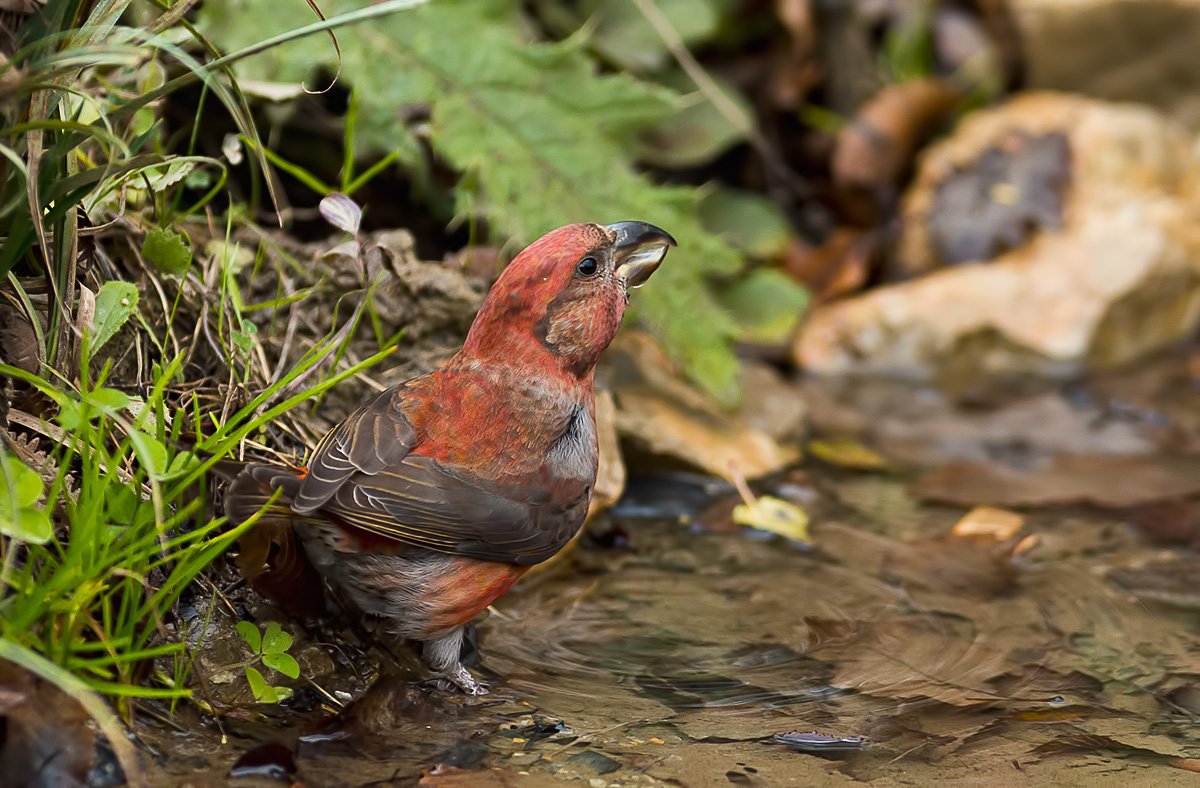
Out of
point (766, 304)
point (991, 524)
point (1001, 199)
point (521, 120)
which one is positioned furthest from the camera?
point (1001, 199)

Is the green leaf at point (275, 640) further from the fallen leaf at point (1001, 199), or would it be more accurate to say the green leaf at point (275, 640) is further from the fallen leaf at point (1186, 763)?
the fallen leaf at point (1001, 199)

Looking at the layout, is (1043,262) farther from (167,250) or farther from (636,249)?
(167,250)

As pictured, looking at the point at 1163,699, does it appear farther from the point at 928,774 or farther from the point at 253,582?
the point at 253,582

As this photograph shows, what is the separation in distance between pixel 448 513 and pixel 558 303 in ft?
1.92

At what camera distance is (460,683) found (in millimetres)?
2643

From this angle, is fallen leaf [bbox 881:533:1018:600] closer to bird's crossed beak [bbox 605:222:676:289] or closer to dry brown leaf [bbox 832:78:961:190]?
bird's crossed beak [bbox 605:222:676:289]

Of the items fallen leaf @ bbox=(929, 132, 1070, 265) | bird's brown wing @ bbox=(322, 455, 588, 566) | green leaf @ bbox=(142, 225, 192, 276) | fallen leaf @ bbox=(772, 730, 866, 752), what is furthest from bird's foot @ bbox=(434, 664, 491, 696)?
fallen leaf @ bbox=(929, 132, 1070, 265)

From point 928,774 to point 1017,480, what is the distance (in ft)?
7.26

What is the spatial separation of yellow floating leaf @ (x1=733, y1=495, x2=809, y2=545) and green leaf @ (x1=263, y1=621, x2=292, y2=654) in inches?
70.7

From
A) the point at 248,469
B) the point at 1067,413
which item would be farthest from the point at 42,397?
the point at 1067,413

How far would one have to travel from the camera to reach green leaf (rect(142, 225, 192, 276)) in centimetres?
265

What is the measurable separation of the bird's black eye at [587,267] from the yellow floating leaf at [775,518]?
1.28 meters

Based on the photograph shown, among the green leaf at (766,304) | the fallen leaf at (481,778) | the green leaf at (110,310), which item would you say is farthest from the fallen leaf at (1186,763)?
the green leaf at (766,304)

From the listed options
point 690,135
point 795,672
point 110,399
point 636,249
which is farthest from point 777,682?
point 690,135
